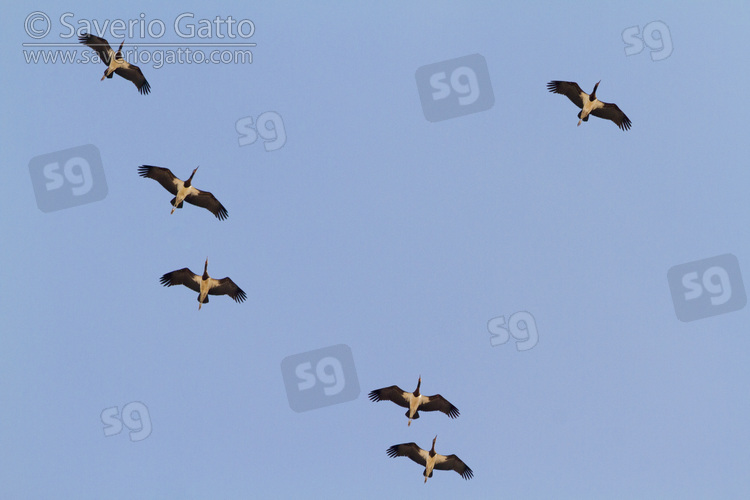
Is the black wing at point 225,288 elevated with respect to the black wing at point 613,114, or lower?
lower

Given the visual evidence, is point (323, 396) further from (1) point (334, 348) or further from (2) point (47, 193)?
(2) point (47, 193)

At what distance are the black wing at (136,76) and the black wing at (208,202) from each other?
455cm

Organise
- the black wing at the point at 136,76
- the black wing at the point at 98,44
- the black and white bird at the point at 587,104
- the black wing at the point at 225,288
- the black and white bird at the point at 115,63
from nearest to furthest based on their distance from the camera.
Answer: the black wing at the point at 98,44 → the black and white bird at the point at 115,63 → the black wing at the point at 136,76 → the black and white bird at the point at 587,104 → the black wing at the point at 225,288

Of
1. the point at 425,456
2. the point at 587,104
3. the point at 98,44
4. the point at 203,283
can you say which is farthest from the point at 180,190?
the point at 587,104

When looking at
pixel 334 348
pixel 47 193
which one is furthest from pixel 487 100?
pixel 47 193

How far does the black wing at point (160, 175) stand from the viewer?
41.5 metres

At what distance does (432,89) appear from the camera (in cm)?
4406

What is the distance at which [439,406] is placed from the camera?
42969 mm
